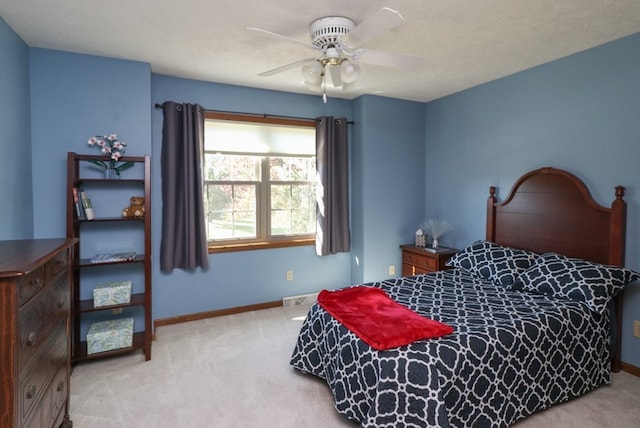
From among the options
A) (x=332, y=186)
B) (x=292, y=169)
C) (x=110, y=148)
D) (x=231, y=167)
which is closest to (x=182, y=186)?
(x=231, y=167)

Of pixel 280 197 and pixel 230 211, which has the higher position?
pixel 280 197

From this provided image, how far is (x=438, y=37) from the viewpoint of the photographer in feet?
8.38

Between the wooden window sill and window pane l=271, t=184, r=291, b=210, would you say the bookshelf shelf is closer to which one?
the wooden window sill

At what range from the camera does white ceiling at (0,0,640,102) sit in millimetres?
2115

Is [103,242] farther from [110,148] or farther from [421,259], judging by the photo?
[421,259]

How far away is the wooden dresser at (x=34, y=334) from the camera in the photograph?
1.27 metres

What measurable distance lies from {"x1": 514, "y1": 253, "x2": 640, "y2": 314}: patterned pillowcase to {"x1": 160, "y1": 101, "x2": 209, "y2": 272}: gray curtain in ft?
9.61

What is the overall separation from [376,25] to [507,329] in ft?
6.02

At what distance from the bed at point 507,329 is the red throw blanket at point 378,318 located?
0.13ft

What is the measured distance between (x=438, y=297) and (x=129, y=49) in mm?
3044

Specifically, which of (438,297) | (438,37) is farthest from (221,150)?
(438,297)

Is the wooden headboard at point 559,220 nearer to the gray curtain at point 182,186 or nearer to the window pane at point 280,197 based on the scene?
the window pane at point 280,197

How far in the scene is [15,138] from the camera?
8.20 feet

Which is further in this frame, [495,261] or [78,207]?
[495,261]
